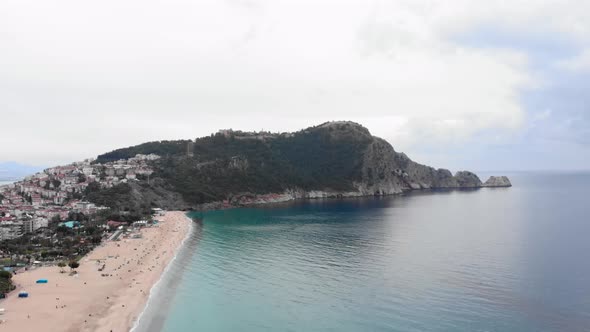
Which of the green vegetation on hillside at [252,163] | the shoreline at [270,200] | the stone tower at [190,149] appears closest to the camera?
the shoreline at [270,200]

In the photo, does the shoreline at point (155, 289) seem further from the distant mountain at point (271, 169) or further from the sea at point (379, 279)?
the distant mountain at point (271, 169)

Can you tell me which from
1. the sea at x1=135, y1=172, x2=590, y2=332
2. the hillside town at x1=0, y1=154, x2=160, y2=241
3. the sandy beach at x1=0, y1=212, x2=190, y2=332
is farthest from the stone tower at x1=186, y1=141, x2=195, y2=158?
the sandy beach at x1=0, y1=212, x2=190, y2=332

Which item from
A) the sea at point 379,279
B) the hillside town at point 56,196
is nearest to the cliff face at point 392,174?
the hillside town at point 56,196

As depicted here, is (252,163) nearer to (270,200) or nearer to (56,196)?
(270,200)

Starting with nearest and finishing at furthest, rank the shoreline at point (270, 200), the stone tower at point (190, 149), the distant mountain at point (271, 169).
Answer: the shoreline at point (270, 200) < the distant mountain at point (271, 169) < the stone tower at point (190, 149)

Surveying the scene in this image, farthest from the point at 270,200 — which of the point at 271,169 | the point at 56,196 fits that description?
the point at 56,196

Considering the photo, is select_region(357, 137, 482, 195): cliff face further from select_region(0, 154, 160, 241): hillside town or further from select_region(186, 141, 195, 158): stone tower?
select_region(0, 154, 160, 241): hillside town
